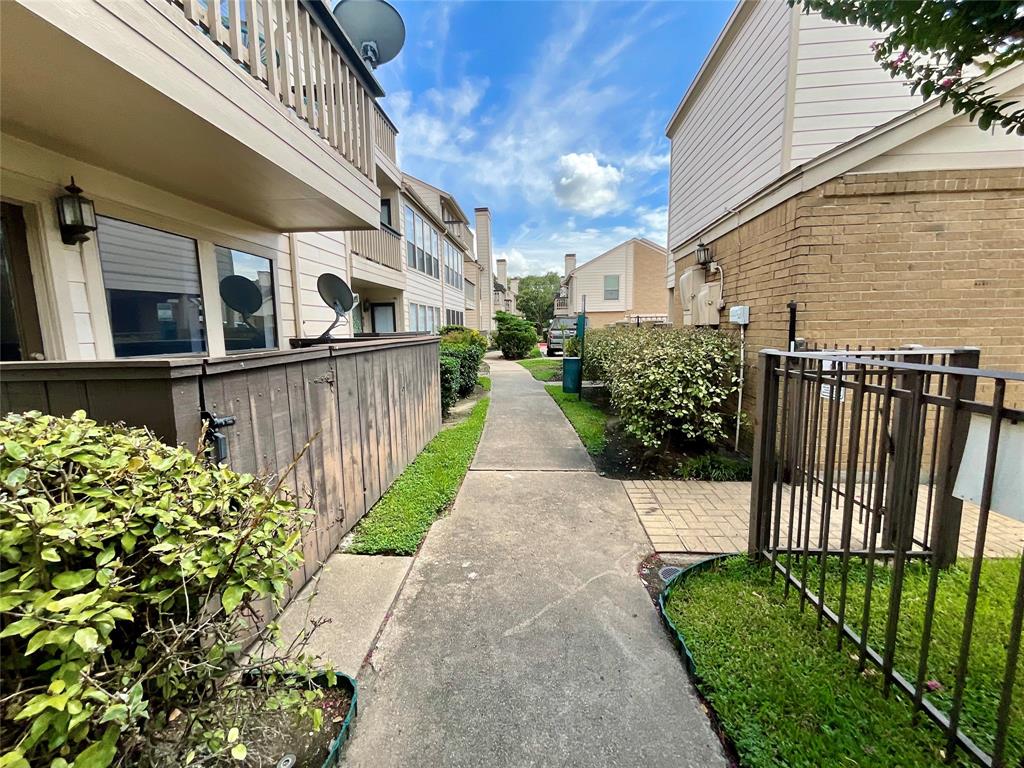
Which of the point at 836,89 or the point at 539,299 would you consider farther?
the point at 539,299

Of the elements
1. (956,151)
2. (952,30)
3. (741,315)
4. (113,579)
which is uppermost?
(956,151)

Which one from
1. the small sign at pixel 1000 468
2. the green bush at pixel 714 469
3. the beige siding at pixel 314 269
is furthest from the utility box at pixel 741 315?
the beige siding at pixel 314 269

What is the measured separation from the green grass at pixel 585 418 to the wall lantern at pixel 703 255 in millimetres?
3253

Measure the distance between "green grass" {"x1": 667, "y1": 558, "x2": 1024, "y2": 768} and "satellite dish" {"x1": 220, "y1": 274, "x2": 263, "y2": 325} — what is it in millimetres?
5045

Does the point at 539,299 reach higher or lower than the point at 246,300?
higher

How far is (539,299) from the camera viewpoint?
55.1 metres

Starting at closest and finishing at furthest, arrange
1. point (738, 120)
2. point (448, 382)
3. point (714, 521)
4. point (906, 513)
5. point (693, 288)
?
point (906, 513)
point (714, 521)
point (738, 120)
point (693, 288)
point (448, 382)

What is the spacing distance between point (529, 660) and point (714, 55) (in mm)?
9824

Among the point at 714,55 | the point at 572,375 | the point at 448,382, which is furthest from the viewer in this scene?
the point at 572,375

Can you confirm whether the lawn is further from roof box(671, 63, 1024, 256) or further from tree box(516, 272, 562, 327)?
tree box(516, 272, 562, 327)

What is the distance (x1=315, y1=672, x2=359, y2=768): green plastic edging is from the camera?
67.5 inches

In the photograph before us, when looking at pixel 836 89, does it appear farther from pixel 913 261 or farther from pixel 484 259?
pixel 484 259

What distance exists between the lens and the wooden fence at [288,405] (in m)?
1.88

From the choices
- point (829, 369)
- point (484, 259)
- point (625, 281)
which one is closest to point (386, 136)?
point (829, 369)
